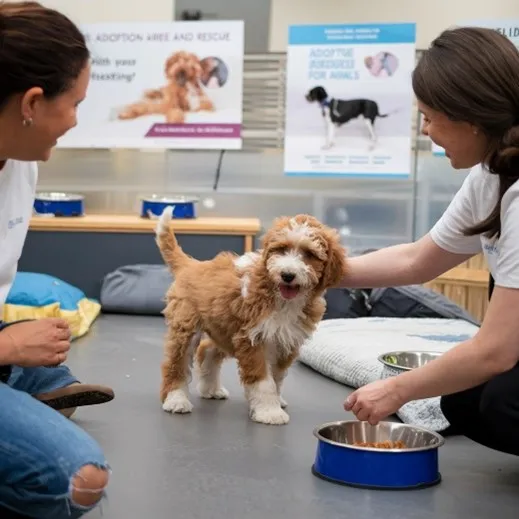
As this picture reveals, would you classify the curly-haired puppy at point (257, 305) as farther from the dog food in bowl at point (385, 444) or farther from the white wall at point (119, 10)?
the white wall at point (119, 10)

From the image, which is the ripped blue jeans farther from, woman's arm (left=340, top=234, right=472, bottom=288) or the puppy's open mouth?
woman's arm (left=340, top=234, right=472, bottom=288)

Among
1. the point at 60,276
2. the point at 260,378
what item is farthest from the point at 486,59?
the point at 60,276

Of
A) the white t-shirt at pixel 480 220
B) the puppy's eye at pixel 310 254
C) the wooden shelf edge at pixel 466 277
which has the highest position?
the white t-shirt at pixel 480 220

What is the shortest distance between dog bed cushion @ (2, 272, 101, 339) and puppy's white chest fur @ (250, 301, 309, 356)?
1.22 metres

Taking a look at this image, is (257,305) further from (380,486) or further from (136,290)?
(136,290)

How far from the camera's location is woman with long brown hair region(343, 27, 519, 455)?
189 cm

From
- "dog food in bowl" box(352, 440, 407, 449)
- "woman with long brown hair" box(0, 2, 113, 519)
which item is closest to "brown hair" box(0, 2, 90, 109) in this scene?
"woman with long brown hair" box(0, 2, 113, 519)

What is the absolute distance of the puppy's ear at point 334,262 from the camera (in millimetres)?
2555

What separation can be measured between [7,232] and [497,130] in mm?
1056

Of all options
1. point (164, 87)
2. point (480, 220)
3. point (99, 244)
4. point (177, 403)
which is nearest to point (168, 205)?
point (99, 244)

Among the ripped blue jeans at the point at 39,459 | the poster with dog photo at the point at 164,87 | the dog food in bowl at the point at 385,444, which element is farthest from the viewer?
the poster with dog photo at the point at 164,87

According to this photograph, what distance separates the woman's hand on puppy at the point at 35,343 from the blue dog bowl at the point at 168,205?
296cm

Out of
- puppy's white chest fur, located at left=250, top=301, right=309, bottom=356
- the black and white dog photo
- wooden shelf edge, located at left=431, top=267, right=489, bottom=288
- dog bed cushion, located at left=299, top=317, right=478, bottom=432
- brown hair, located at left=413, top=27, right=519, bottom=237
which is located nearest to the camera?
brown hair, located at left=413, top=27, right=519, bottom=237

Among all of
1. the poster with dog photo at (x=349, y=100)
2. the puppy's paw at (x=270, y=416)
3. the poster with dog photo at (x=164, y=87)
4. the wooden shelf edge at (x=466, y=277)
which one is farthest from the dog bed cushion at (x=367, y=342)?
the poster with dog photo at (x=164, y=87)
